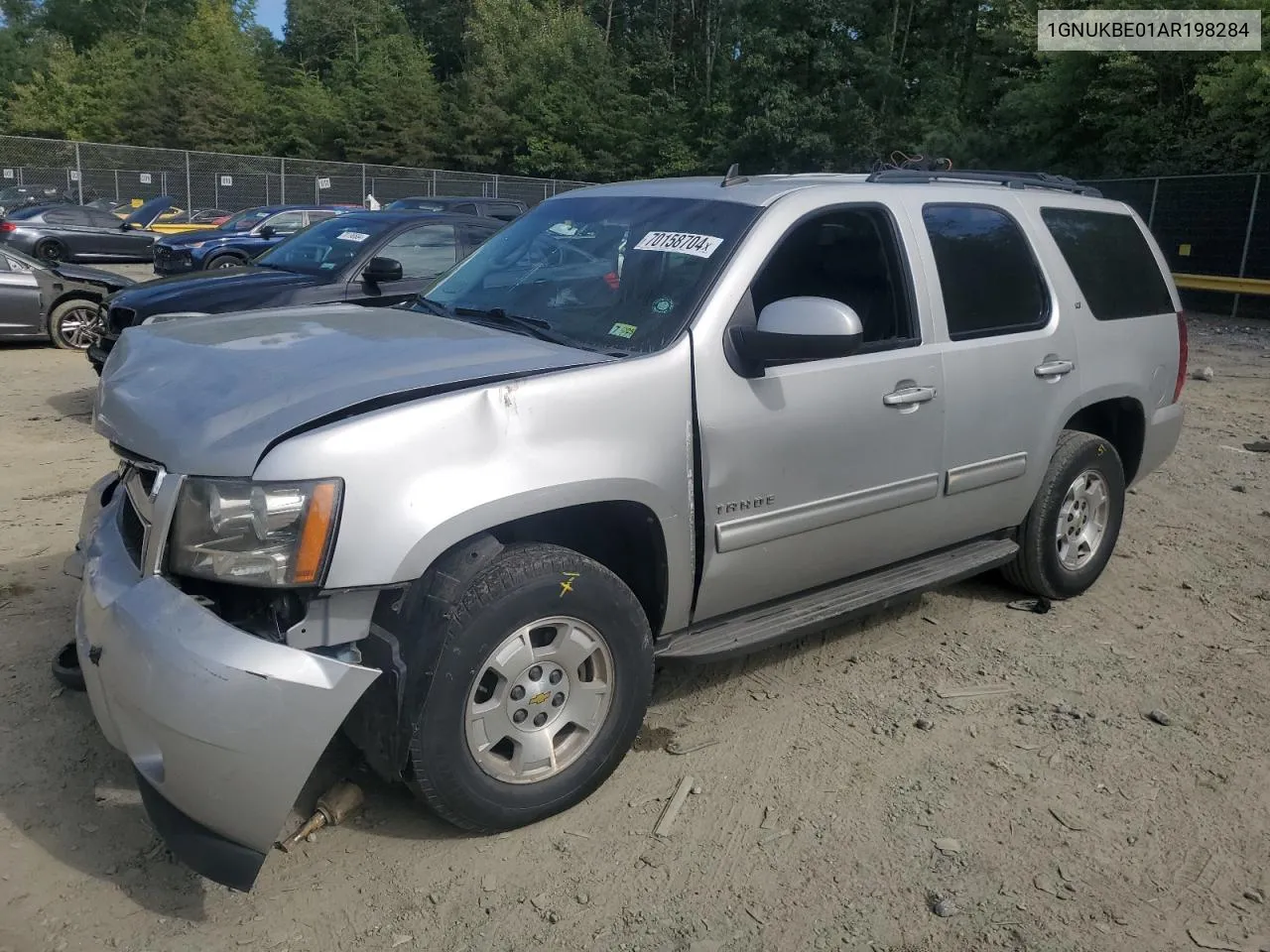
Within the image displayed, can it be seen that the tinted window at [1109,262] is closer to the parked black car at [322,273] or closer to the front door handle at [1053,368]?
the front door handle at [1053,368]

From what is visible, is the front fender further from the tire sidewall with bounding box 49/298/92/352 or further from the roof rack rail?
the tire sidewall with bounding box 49/298/92/352

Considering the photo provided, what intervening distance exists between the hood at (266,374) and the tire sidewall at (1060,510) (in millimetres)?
2542

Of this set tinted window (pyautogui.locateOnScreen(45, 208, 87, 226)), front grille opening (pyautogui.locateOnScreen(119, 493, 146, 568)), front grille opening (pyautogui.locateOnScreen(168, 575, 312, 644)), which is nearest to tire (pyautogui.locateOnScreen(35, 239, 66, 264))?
tinted window (pyautogui.locateOnScreen(45, 208, 87, 226))

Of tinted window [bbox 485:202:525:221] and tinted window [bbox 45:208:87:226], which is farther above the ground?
tinted window [bbox 485:202:525:221]

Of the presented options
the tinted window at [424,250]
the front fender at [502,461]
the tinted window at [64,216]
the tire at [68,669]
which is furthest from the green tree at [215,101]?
the front fender at [502,461]

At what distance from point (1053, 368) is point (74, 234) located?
77.3ft

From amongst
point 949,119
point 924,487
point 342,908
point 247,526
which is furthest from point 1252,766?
point 949,119

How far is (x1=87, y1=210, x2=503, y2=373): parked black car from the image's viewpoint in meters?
7.74

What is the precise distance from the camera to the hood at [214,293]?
7.68m

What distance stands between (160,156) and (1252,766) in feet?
118

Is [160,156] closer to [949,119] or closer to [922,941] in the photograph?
[949,119]

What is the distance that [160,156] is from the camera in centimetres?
3331

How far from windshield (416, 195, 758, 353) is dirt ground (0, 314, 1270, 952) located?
145cm

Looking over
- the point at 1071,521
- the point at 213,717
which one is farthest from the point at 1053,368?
A: the point at 213,717
